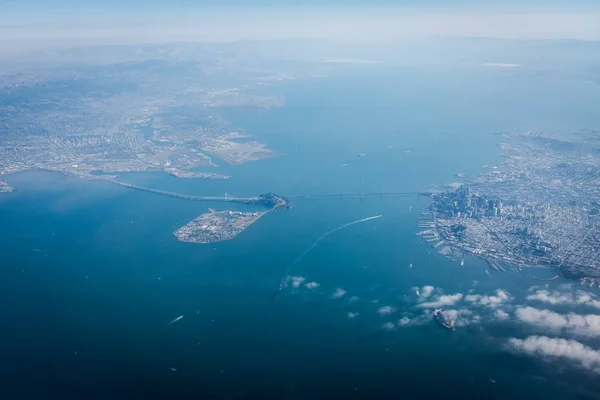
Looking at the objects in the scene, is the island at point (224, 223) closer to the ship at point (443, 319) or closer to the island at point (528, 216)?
the island at point (528, 216)

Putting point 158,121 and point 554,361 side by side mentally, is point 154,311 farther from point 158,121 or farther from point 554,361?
point 158,121

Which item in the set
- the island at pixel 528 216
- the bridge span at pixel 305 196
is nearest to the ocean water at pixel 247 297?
the bridge span at pixel 305 196

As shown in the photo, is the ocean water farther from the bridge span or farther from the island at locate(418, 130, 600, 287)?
the island at locate(418, 130, 600, 287)

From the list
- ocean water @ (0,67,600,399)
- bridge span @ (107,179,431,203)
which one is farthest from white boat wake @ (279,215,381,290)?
bridge span @ (107,179,431,203)

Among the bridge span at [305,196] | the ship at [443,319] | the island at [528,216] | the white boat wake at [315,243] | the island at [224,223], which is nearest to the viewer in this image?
the ship at [443,319]

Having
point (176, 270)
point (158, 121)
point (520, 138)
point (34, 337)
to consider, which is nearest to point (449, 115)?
point (520, 138)

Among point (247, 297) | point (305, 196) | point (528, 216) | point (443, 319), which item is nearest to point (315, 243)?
point (247, 297)
